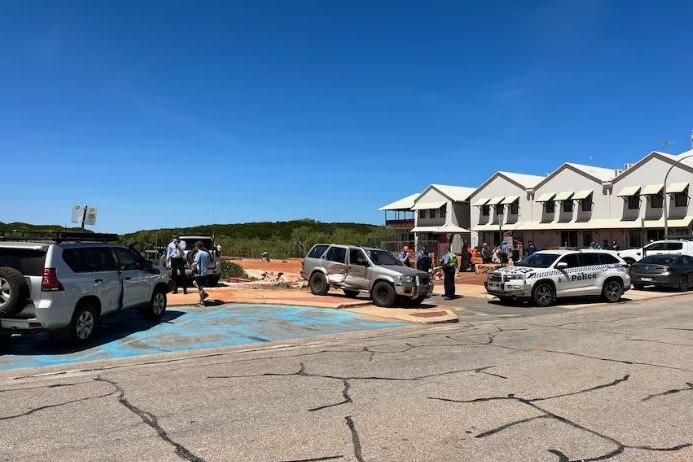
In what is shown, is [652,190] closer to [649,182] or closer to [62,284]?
[649,182]

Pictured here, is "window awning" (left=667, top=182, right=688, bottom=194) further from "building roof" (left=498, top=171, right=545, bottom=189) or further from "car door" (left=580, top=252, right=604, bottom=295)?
"car door" (left=580, top=252, right=604, bottom=295)

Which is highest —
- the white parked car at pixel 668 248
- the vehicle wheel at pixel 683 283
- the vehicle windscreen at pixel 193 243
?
the white parked car at pixel 668 248

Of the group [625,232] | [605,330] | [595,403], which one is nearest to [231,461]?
[595,403]

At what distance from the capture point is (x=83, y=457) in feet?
15.7

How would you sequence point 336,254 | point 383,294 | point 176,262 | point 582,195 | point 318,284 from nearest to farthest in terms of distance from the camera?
1. point 383,294
2. point 336,254
3. point 176,262
4. point 318,284
5. point 582,195

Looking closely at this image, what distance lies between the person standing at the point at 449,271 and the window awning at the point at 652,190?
30.1m

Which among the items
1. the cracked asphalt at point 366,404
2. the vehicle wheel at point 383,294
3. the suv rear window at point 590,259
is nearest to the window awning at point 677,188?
the suv rear window at point 590,259

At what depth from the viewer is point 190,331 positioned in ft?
39.2

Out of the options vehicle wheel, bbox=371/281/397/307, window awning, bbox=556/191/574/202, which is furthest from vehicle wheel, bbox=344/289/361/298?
window awning, bbox=556/191/574/202

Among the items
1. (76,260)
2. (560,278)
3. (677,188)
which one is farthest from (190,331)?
(677,188)

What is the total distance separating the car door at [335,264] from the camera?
1827 cm

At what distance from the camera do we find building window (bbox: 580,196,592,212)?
49344mm

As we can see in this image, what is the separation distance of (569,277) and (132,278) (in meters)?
12.9

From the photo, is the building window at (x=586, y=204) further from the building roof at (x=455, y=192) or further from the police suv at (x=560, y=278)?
the police suv at (x=560, y=278)
